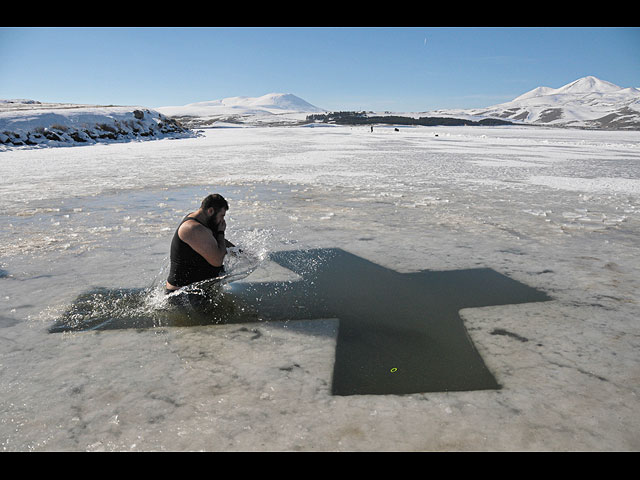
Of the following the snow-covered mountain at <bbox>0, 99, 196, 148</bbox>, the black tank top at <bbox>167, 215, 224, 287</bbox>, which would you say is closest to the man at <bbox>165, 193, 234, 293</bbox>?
the black tank top at <bbox>167, 215, 224, 287</bbox>

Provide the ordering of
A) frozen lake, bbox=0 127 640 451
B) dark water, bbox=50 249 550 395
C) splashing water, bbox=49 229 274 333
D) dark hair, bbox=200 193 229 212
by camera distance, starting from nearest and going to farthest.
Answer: frozen lake, bbox=0 127 640 451 → dark water, bbox=50 249 550 395 → splashing water, bbox=49 229 274 333 → dark hair, bbox=200 193 229 212

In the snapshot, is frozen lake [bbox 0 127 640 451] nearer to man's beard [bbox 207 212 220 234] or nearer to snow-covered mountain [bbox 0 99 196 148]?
man's beard [bbox 207 212 220 234]

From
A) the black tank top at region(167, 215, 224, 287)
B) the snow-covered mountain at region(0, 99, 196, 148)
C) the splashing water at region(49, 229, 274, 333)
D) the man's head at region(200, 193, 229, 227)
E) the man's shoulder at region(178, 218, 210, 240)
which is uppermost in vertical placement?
the snow-covered mountain at region(0, 99, 196, 148)

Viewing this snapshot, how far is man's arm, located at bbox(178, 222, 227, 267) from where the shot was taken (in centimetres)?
302

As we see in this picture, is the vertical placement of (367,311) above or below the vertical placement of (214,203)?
below

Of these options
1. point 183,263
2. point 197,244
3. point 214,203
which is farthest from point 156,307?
point 214,203

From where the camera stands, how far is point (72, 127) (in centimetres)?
2252

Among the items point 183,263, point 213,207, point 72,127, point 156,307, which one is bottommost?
point 156,307

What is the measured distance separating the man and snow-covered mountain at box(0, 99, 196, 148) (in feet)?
66.5

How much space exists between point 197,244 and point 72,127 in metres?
24.2

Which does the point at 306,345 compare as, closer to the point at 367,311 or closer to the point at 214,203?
the point at 367,311

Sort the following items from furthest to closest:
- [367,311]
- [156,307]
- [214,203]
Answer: [214,203] → [156,307] → [367,311]

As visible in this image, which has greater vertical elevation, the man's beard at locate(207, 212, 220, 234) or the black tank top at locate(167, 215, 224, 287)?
the man's beard at locate(207, 212, 220, 234)
